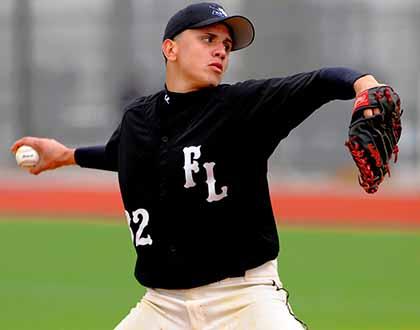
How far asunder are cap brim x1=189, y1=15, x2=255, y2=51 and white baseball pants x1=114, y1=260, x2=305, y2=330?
1.08 m

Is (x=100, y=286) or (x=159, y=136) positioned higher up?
(x=159, y=136)

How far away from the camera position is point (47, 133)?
19.2 meters

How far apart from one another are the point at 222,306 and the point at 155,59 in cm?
1443

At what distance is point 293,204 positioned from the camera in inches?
656

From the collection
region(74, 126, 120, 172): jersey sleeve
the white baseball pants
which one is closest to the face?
region(74, 126, 120, 172): jersey sleeve

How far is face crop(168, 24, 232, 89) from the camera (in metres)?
5.15

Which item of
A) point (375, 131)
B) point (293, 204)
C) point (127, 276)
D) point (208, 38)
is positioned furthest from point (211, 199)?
point (293, 204)

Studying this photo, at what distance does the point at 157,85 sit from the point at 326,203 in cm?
389

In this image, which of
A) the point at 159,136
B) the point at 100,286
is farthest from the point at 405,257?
the point at 159,136

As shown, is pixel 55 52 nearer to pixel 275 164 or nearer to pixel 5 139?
pixel 5 139

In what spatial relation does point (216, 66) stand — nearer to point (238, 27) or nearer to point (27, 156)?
point (238, 27)

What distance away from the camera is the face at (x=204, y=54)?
16.9 ft

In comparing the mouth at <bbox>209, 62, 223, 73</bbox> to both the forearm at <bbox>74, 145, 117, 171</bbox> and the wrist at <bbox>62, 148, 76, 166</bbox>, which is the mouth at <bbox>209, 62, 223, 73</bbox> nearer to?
the forearm at <bbox>74, 145, 117, 171</bbox>

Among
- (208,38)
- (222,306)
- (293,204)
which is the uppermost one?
(208,38)
